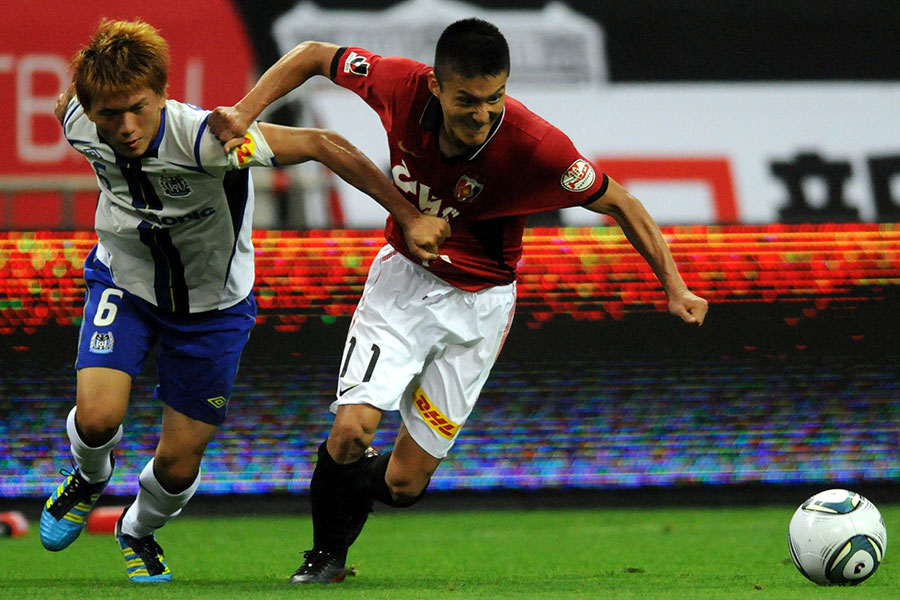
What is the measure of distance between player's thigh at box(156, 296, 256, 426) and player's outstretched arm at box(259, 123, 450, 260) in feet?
2.90

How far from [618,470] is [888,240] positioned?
2.20 m

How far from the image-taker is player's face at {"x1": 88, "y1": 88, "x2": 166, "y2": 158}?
4.46 meters

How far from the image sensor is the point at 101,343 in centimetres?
500

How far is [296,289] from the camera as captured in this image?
813 centimetres

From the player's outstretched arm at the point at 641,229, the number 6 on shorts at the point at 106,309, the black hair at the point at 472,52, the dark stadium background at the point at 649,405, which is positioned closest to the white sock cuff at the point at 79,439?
the number 6 on shorts at the point at 106,309

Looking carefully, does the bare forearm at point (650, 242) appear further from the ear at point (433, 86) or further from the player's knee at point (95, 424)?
the player's knee at point (95, 424)

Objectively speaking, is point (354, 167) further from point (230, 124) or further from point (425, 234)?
point (230, 124)

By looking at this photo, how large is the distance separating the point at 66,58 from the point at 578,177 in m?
6.61

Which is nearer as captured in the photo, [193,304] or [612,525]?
[193,304]

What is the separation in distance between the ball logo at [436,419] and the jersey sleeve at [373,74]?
111 centimetres

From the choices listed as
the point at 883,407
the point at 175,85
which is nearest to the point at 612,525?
the point at 883,407

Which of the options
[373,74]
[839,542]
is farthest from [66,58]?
[839,542]

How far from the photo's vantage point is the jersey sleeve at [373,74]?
4.95m

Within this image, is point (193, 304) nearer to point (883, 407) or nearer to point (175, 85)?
point (883, 407)
